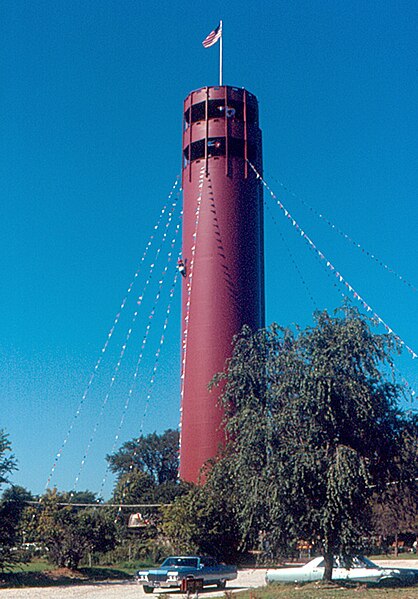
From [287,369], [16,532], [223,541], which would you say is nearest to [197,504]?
[223,541]

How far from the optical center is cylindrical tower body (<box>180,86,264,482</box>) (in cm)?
4772

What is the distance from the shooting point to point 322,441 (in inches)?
1035

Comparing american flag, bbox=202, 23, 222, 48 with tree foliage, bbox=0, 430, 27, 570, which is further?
american flag, bbox=202, 23, 222, 48

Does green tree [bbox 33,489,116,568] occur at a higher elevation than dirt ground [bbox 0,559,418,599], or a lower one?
higher

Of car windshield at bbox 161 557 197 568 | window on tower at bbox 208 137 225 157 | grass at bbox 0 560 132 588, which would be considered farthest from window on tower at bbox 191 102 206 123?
car windshield at bbox 161 557 197 568

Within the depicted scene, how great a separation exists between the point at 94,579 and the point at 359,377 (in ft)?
55.1

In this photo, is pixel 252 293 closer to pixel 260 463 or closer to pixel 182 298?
pixel 182 298

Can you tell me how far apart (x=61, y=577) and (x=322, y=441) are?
1513 centimetres

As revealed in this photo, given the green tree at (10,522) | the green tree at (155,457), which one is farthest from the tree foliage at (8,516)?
the green tree at (155,457)

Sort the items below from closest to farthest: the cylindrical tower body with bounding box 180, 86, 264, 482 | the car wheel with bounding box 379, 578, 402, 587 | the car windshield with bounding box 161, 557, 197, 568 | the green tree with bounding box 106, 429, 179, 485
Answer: the car wheel with bounding box 379, 578, 402, 587 < the car windshield with bounding box 161, 557, 197, 568 < the cylindrical tower body with bounding box 180, 86, 264, 482 < the green tree with bounding box 106, 429, 179, 485

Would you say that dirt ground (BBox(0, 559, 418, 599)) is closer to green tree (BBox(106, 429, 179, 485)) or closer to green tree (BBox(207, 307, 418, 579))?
green tree (BBox(207, 307, 418, 579))

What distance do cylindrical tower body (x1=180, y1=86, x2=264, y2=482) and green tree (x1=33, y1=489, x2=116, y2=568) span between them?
11.0m

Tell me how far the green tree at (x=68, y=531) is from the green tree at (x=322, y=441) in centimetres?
1054

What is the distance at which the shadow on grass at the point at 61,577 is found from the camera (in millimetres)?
30606
